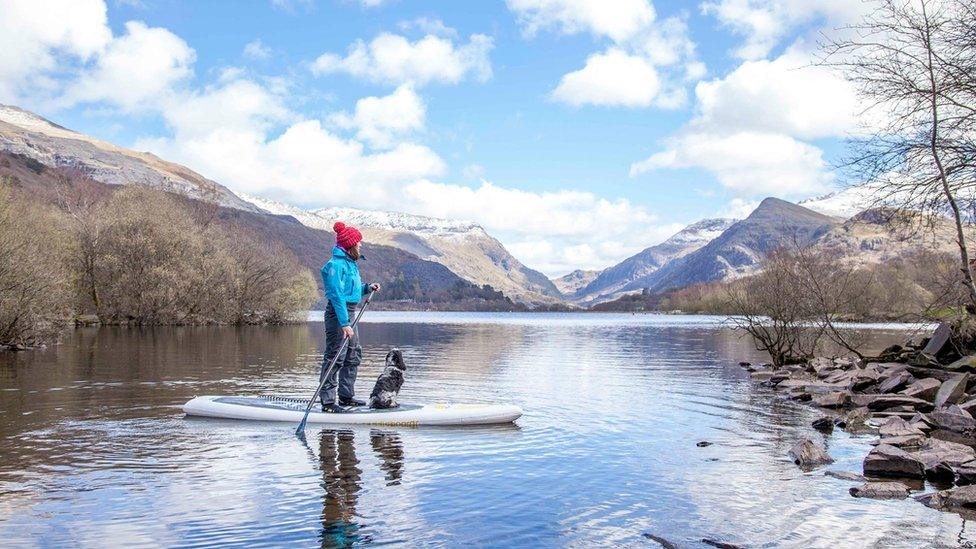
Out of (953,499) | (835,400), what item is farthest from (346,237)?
(835,400)

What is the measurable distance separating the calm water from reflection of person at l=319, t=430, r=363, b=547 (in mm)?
42

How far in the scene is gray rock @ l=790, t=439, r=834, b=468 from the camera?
13626 mm

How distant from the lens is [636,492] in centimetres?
1137

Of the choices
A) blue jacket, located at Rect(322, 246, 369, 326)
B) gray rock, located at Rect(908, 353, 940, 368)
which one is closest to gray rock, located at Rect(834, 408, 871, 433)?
gray rock, located at Rect(908, 353, 940, 368)

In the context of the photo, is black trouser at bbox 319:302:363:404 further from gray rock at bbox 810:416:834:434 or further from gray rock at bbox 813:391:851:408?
gray rock at bbox 813:391:851:408

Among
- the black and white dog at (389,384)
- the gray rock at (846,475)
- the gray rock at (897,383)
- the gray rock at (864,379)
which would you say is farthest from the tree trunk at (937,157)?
the black and white dog at (389,384)

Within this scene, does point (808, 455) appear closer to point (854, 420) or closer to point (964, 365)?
point (854, 420)

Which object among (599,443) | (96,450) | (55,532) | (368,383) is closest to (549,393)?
(368,383)

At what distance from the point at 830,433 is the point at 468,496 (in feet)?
35.3

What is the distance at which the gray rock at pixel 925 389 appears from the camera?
A: 66.4 ft

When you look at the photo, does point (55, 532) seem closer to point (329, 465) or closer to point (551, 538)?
point (329, 465)

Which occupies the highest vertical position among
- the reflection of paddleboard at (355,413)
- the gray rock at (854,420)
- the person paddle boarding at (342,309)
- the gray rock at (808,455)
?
the person paddle boarding at (342,309)

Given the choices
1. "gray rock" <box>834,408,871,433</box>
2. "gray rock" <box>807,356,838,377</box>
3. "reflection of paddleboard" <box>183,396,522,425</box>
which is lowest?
"gray rock" <box>834,408,871,433</box>

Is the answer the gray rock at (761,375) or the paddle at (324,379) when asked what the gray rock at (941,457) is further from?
the gray rock at (761,375)
